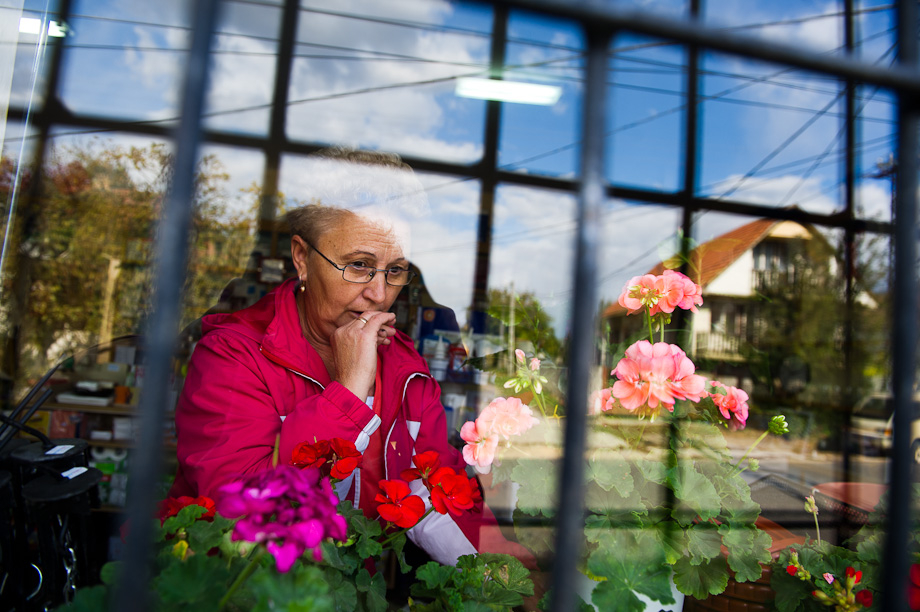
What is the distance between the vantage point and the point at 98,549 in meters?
2.47

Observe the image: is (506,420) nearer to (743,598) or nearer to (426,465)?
(426,465)

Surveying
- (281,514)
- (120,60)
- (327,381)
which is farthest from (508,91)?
(281,514)

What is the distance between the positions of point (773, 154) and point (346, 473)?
6.08 meters

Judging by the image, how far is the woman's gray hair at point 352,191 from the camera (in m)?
1.35

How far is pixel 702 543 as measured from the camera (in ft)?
2.44

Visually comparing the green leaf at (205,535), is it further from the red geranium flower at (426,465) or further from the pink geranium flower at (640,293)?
Answer: the pink geranium flower at (640,293)

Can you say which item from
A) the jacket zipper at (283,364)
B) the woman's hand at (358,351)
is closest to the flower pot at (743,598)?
the woman's hand at (358,351)

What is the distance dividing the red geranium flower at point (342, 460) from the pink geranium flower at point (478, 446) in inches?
7.5

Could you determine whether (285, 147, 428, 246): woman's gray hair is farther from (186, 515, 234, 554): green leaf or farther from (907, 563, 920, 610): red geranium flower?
(907, 563, 920, 610): red geranium flower

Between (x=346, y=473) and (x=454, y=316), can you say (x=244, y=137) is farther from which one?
(x=346, y=473)

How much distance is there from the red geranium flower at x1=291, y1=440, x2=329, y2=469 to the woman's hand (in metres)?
0.42

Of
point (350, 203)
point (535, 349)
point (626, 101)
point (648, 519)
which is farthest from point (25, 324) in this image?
point (626, 101)

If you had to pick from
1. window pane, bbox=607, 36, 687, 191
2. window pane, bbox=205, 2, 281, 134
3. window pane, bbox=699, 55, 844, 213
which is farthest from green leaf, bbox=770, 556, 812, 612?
window pane, bbox=699, 55, 844, 213

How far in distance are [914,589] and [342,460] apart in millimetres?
812
